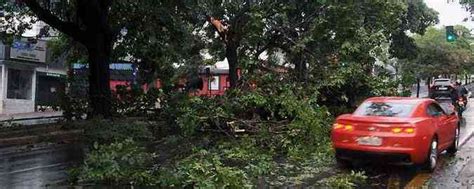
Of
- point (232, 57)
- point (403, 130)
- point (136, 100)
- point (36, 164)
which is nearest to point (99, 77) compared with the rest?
point (136, 100)

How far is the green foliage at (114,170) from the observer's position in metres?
8.81

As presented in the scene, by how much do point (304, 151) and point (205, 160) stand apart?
3.42 meters

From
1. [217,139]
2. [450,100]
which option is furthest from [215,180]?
[450,100]

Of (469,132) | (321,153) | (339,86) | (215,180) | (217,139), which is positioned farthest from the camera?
(339,86)

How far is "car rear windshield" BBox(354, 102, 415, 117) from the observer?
33.8 feet

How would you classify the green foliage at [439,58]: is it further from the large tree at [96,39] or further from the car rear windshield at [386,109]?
the car rear windshield at [386,109]

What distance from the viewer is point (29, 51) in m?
34.9

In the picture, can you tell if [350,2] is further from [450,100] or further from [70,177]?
[70,177]

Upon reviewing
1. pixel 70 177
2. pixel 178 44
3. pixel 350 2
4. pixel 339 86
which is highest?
pixel 350 2

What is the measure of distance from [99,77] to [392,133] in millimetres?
11375

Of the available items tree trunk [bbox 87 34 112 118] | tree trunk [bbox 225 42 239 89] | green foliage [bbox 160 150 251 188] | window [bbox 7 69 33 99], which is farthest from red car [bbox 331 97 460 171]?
window [bbox 7 69 33 99]

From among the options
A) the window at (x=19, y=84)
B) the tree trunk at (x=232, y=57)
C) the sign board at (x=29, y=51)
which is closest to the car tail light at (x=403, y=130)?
the tree trunk at (x=232, y=57)

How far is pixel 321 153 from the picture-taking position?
39.0ft

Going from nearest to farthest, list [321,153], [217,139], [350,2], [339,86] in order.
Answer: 1. [321,153]
2. [217,139]
3. [339,86]
4. [350,2]
